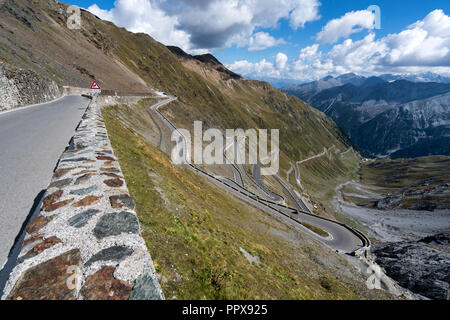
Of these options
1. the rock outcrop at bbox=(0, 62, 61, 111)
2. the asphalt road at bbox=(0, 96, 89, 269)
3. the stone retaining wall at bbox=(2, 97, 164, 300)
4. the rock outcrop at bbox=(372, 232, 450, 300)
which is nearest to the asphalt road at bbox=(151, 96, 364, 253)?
the rock outcrop at bbox=(372, 232, 450, 300)

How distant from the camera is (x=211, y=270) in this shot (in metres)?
6.35

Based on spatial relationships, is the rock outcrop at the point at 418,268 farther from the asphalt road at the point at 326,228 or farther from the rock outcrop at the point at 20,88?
the rock outcrop at the point at 20,88

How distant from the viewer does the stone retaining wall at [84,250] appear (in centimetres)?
302

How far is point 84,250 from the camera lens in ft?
12.1

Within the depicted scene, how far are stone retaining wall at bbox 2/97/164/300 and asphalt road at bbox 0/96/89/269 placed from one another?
1.33 m

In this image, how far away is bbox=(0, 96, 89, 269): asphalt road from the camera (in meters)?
5.49

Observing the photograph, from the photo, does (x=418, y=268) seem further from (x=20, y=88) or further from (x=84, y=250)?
(x=20, y=88)

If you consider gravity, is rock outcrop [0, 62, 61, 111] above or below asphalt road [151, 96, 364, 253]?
above

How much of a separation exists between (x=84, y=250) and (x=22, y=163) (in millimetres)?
7815

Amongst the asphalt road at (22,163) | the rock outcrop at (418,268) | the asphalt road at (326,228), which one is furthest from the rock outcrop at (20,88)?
the rock outcrop at (418,268)

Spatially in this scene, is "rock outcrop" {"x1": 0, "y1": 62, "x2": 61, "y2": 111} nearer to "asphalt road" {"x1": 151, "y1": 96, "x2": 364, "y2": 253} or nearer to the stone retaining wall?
the stone retaining wall

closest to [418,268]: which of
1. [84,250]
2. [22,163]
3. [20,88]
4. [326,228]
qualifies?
[326,228]
